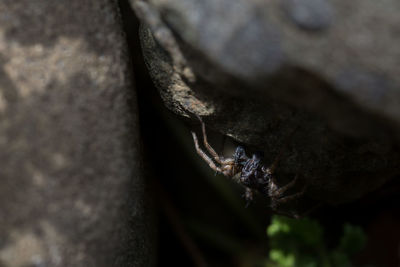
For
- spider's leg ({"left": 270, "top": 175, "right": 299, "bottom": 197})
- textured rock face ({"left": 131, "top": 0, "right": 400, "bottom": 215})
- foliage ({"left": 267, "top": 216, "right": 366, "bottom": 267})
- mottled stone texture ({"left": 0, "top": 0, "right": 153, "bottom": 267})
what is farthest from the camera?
foliage ({"left": 267, "top": 216, "right": 366, "bottom": 267})

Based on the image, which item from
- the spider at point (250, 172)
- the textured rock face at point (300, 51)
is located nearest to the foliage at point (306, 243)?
the spider at point (250, 172)

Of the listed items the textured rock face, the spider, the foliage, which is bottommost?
the foliage

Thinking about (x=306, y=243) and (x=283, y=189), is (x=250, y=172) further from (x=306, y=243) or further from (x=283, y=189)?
(x=306, y=243)

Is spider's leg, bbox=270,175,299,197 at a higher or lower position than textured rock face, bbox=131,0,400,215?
lower

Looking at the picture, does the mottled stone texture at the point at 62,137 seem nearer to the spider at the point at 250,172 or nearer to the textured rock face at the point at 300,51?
the textured rock face at the point at 300,51

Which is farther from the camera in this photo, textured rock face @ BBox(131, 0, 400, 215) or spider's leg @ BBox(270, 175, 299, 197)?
spider's leg @ BBox(270, 175, 299, 197)

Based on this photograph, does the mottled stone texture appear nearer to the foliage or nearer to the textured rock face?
the textured rock face

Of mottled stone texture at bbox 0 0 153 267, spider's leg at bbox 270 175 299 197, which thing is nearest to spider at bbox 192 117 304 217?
spider's leg at bbox 270 175 299 197
